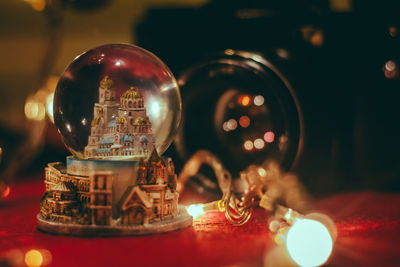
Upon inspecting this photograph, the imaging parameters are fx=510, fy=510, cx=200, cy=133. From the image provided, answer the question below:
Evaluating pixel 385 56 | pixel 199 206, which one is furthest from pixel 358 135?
pixel 199 206

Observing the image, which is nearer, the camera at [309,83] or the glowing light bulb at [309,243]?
the glowing light bulb at [309,243]

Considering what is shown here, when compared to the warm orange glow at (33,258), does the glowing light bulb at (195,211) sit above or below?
above

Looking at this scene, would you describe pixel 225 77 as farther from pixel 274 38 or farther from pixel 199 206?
pixel 199 206

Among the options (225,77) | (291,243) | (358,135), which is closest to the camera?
(291,243)

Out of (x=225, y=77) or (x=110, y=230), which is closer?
(x=110, y=230)

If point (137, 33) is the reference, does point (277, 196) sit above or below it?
below

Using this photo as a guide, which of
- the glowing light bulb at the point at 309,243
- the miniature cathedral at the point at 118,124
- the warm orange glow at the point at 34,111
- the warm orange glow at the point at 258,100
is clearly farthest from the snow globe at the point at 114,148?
the warm orange glow at the point at 34,111

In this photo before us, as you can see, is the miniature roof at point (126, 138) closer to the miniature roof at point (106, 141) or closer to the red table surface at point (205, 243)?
the miniature roof at point (106, 141)
